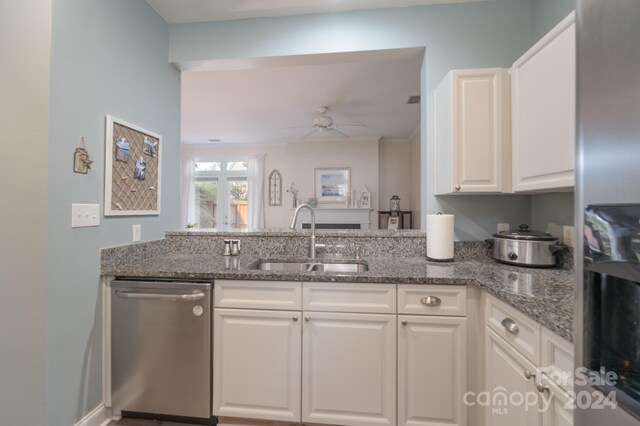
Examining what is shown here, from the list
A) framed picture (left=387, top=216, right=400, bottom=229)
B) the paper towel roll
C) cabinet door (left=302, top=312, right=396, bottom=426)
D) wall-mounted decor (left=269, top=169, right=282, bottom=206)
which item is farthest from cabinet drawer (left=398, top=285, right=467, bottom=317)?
wall-mounted decor (left=269, top=169, right=282, bottom=206)

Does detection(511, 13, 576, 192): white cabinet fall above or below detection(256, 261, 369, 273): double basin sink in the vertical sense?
above

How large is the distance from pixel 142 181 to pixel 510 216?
247 cm

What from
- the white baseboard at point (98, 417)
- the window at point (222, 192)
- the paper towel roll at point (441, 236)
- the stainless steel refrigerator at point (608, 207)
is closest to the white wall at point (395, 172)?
the window at point (222, 192)

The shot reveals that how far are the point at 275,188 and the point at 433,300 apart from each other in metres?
4.96

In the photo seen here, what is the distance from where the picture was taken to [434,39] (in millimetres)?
1904

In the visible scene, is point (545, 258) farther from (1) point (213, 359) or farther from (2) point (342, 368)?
(1) point (213, 359)

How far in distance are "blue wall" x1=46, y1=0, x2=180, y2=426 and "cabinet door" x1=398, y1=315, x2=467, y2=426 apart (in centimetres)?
163

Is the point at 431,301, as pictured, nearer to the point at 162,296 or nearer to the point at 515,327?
the point at 515,327

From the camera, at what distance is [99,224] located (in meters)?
1.52

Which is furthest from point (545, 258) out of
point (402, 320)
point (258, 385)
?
point (258, 385)

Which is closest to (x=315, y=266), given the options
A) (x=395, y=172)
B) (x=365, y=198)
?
(x=365, y=198)

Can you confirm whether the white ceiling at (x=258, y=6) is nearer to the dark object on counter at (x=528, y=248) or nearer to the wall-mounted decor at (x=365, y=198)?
the dark object on counter at (x=528, y=248)

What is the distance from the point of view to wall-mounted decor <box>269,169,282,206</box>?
234 inches

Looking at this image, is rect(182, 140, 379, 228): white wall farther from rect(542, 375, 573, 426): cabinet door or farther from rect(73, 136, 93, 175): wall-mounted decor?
rect(542, 375, 573, 426): cabinet door
